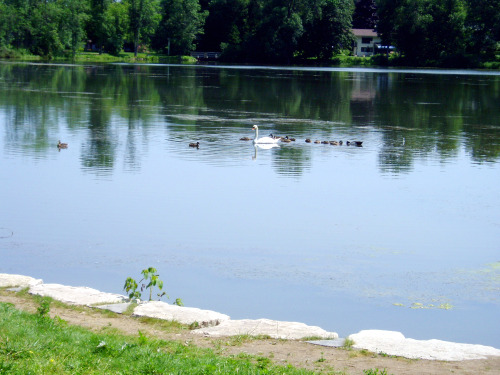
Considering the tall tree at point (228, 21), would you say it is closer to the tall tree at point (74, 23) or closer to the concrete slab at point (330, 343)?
the tall tree at point (74, 23)

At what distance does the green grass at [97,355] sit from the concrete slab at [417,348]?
145 centimetres

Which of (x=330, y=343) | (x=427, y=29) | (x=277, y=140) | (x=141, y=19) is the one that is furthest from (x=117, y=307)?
(x=141, y=19)

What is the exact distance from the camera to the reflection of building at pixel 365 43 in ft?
462

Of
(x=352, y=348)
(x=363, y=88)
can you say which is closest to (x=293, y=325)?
(x=352, y=348)

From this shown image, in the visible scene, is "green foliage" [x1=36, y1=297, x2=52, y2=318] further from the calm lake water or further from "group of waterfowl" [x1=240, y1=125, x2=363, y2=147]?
"group of waterfowl" [x1=240, y1=125, x2=363, y2=147]

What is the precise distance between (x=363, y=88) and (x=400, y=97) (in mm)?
9115

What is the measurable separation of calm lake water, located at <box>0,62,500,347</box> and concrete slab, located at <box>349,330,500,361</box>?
1.42 m

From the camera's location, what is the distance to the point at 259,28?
114 meters

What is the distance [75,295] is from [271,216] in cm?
702

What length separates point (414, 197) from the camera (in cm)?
1861

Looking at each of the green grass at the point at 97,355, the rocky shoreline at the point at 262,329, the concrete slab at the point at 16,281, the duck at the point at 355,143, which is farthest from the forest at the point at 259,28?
the green grass at the point at 97,355

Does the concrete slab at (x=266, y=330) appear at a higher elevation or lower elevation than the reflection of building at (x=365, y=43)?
lower

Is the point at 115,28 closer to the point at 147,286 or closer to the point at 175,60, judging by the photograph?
the point at 175,60

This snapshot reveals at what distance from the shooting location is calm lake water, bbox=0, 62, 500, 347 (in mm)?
11242
